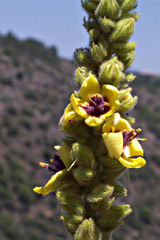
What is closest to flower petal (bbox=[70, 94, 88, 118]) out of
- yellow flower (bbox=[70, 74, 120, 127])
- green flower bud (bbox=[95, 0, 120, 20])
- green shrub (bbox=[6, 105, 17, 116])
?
yellow flower (bbox=[70, 74, 120, 127])

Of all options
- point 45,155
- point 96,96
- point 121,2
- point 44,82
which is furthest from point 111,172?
point 44,82

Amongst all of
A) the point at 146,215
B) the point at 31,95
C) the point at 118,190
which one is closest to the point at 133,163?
the point at 118,190


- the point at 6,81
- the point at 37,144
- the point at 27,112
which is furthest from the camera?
the point at 6,81

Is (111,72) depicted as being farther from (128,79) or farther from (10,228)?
(10,228)

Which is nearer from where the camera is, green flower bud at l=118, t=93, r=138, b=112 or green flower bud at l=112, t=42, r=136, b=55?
green flower bud at l=118, t=93, r=138, b=112

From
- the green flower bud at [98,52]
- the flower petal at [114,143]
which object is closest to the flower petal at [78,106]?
the flower petal at [114,143]

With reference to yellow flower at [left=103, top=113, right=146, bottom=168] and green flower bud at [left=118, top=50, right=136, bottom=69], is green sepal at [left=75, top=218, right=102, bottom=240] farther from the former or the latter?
green flower bud at [left=118, top=50, right=136, bottom=69]

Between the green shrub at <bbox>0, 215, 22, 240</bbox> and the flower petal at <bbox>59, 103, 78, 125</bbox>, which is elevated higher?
the flower petal at <bbox>59, 103, 78, 125</bbox>
